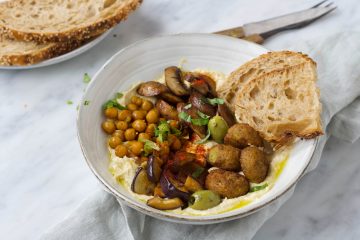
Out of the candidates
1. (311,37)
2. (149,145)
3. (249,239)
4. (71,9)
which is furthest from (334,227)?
(71,9)

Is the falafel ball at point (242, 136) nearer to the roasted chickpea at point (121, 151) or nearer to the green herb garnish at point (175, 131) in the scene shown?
the green herb garnish at point (175, 131)

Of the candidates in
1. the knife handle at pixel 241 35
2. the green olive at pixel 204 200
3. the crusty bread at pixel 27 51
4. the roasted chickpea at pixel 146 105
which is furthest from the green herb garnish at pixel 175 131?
the crusty bread at pixel 27 51

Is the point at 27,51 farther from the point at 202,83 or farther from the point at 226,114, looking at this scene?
the point at 226,114

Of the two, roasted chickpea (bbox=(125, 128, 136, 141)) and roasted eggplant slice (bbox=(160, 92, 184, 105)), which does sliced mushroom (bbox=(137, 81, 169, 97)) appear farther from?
roasted chickpea (bbox=(125, 128, 136, 141))

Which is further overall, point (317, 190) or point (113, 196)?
point (317, 190)

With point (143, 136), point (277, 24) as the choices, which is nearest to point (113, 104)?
point (143, 136)

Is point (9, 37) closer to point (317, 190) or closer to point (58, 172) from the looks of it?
point (58, 172)

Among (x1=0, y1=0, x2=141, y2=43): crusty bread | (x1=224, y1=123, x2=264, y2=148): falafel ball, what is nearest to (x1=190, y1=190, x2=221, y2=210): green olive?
(x1=224, y1=123, x2=264, y2=148): falafel ball
